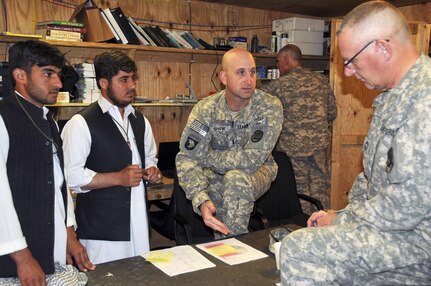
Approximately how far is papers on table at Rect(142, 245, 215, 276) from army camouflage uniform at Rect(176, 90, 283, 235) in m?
0.42

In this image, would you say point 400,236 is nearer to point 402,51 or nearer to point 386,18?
point 402,51

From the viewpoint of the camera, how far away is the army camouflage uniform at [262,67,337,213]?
156 inches

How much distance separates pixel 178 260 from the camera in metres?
1.73

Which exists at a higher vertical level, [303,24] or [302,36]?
[303,24]

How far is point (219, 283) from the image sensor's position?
5.03 feet

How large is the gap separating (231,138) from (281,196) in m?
0.76

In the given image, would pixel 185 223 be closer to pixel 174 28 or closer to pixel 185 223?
pixel 185 223

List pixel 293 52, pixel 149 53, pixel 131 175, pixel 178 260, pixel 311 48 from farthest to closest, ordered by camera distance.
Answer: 1. pixel 311 48
2. pixel 293 52
3. pixel 149 53
4. pixel 131 175
5. pixel 178 260

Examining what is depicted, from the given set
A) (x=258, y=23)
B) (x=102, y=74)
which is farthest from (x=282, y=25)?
(x=102, y=74)

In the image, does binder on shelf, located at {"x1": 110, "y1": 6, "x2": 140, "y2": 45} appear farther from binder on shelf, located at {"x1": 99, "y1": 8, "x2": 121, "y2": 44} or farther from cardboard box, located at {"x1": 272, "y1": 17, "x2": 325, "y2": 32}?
cardboard box, located at {"x1": 272, "y1": 17, "x2": 325, "y2": 32}

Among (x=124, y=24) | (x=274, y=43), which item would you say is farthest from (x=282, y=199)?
(x=274, y=43)

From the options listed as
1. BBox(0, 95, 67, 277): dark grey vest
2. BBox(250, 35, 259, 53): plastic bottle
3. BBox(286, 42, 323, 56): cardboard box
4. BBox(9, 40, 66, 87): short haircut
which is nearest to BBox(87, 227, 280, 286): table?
BBox(0, 95, 67, 277): dark grey vest

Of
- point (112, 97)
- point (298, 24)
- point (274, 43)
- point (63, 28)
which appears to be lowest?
point (112, 97)

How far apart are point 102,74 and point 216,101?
670mm
